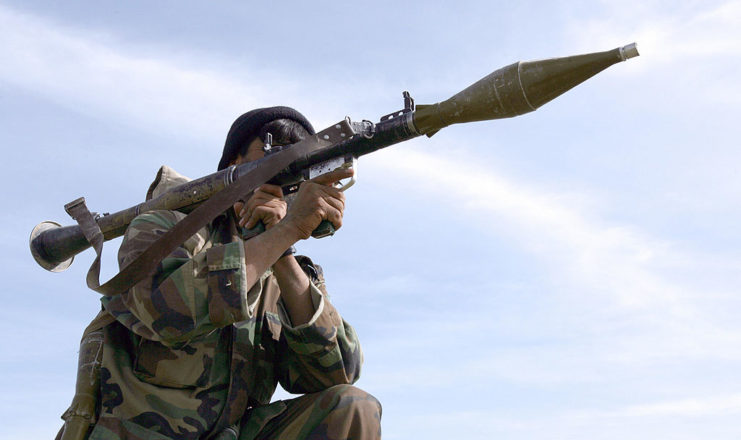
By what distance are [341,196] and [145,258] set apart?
1242 mm

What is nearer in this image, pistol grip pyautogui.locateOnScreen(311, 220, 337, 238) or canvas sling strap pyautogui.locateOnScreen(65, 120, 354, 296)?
canvas sling strap pyautogui.locateOnScreen(65, 120, 354, 296)

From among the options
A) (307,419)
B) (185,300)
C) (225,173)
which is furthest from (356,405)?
(225,173)

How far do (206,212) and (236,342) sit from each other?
32.6 inches

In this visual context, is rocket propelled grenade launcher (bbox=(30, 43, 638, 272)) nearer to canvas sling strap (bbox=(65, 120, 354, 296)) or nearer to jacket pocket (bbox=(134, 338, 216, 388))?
canvas sling strap (bbox=(65, 120, 354, 296))

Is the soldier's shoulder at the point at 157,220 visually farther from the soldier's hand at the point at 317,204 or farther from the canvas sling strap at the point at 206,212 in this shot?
the soldier's hand at the point at 317,204

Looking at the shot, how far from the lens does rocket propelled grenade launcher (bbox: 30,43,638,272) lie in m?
5.34

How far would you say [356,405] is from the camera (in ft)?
17.7

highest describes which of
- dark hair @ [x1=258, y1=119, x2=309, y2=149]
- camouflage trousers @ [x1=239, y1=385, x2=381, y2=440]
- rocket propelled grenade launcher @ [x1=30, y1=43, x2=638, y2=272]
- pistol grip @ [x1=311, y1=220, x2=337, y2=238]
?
dark hair @ [x1=258, y1=119, x2=309, y2=149]

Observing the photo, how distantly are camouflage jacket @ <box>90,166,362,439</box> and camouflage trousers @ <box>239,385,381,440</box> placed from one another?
14cm

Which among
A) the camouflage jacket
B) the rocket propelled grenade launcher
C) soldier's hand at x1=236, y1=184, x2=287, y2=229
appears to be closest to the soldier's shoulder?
the camouflage jacket

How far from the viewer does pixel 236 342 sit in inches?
221

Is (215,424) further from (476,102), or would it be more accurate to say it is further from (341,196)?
(476,102)

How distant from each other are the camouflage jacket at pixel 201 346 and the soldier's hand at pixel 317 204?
41 centimetres

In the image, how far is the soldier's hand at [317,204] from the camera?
5379 millimetres
